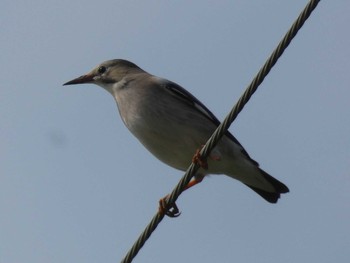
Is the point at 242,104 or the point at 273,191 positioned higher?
the point at 242,104

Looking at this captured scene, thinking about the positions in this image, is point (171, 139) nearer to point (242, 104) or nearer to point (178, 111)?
point (178, 111)

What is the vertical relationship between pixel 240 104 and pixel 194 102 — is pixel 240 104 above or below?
above

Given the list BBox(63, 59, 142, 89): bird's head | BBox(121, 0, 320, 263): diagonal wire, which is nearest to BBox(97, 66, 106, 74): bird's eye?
BBox(63, 59, 142, 89): bird's head

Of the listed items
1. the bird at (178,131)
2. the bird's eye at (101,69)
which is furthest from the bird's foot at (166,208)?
the bird's eye at (101,69)

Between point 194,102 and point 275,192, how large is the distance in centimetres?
135

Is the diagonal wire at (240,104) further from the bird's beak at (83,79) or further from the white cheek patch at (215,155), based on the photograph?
the bird's beak at (83,79)

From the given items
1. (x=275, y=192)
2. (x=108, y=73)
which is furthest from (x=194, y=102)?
(x=108, y=73)

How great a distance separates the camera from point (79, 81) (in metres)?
11.1

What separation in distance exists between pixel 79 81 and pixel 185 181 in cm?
449

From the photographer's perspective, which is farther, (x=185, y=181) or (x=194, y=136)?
(x=194, y=136)

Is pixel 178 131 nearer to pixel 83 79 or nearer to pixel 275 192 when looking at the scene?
pixel 275 192

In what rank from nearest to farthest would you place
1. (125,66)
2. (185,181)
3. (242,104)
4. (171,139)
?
(242,104)
(185,181)
(171,139)
(125,66)

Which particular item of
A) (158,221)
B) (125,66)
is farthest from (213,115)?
(158,221)

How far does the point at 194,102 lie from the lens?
385 inches
